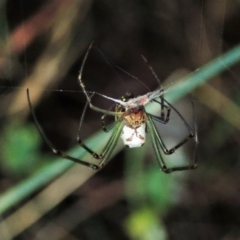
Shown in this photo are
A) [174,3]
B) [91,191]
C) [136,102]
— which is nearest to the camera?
[136,102]

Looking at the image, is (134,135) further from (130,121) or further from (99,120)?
(99,120)

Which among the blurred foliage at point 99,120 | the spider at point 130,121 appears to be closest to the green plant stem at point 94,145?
the blurred foliage at point 99,120

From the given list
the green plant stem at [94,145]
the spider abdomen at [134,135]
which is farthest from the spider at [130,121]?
the green plant stem at [94,145]

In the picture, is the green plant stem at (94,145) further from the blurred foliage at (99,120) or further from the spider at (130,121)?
the spider at (130,121)

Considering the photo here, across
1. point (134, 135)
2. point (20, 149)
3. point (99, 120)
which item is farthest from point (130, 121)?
point (20, 149)

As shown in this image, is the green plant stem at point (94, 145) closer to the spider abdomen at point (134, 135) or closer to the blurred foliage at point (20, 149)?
the blurred foliage at point (20, 149)

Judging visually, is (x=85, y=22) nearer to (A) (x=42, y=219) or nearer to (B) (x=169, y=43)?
(B) (x=169, y=43)

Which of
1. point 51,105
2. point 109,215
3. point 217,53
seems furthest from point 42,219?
point 217,53

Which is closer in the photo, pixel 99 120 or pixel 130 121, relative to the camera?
pixel 130 121

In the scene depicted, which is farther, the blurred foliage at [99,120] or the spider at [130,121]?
the blurred foliage at [99,120]
